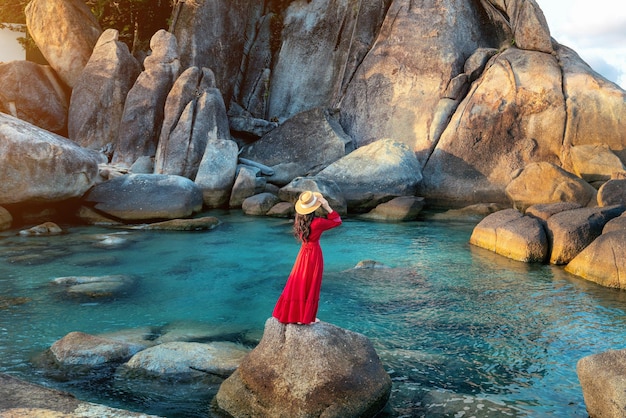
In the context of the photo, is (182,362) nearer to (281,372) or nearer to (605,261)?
(281,372)

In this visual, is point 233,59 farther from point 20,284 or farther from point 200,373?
point 200,373

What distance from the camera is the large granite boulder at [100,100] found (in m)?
22.2

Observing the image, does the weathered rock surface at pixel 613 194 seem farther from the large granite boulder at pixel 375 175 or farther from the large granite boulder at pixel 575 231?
the large granite boulder at pixel 375 175

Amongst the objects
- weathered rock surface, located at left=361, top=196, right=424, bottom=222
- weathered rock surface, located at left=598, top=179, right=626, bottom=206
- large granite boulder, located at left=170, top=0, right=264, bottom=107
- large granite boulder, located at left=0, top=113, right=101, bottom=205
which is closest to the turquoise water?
large granite boulder, located at left=0, top=113, right=101, bottom=205

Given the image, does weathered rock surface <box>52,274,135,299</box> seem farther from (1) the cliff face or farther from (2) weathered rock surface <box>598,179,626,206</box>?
(2) weathered rock surface <box>598,179,626,206</box>

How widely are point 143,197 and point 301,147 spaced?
22.8 feet

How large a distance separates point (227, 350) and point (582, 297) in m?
5.97

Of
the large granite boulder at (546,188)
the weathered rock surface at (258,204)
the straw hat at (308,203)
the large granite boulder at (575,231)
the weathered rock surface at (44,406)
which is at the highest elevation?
the straw hat at (308,203)

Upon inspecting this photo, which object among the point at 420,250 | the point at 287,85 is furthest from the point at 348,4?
the point at 420,250

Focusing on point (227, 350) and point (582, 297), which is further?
point (582, 297)

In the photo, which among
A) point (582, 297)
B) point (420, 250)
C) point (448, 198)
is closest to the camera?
point (582, 297)

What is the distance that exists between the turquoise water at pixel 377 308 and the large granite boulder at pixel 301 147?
618 centimetres

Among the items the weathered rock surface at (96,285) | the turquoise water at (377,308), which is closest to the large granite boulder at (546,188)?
the turquoise water at (377,308)

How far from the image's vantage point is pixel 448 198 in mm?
20078
